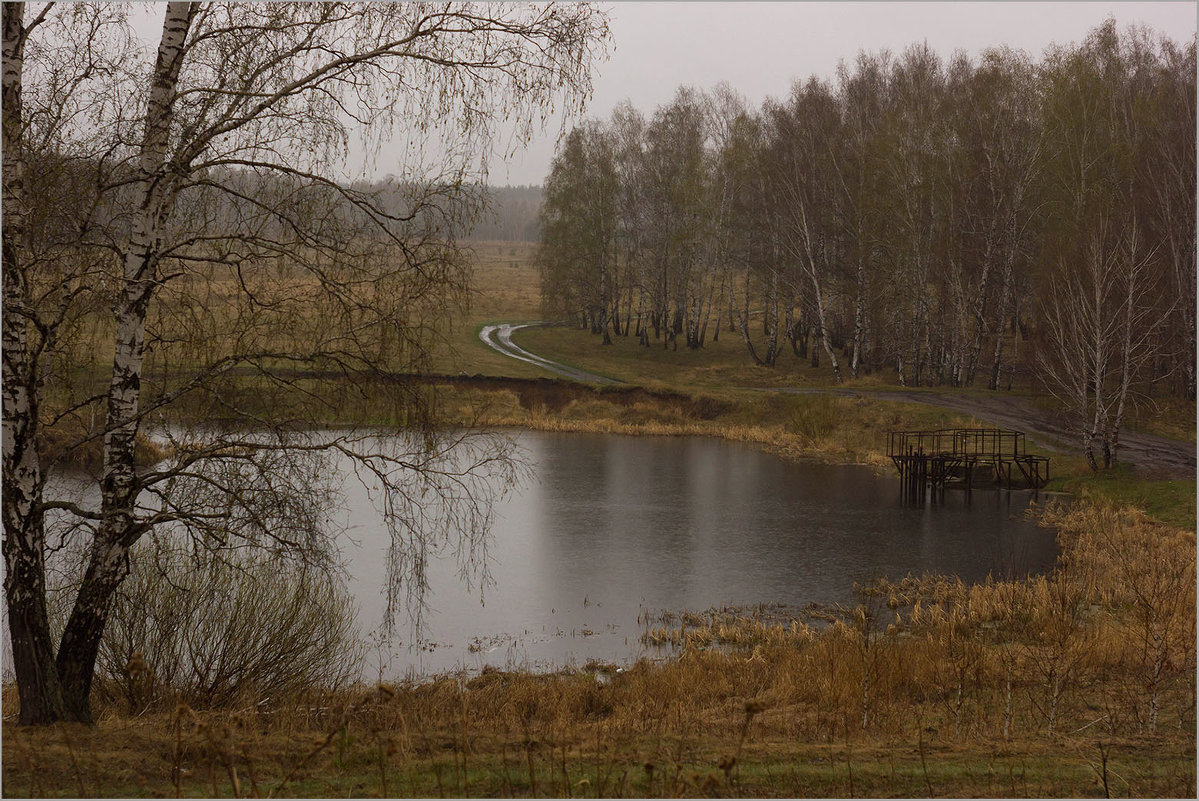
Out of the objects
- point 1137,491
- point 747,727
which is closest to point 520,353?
point 1137,491

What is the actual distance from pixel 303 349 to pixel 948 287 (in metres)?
35.8

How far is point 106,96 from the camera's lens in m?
7.50

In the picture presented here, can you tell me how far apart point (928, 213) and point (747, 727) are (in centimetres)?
3670

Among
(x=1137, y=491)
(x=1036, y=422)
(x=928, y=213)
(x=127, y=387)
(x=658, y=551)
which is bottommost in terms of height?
(x=658, y=551)

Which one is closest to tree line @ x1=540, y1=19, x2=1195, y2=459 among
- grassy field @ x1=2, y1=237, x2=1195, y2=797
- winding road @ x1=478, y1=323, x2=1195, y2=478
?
winding road @ x1=478, y1=323, x2=1195, y2=478

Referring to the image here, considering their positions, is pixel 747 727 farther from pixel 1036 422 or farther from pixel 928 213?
pixel 928 213

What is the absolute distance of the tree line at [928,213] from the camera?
31.7 meters

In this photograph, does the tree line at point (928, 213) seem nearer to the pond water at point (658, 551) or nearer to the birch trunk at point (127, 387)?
the pond water at point (658, 551)

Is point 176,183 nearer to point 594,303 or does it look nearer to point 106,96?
point 106,96

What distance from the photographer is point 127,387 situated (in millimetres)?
7203

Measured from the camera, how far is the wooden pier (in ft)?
90.7

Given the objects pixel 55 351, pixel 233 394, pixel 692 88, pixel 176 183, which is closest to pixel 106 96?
pixel 176 183

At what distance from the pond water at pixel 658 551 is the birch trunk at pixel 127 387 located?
400 centimetres

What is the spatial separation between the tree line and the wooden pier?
2047 millimetres
